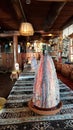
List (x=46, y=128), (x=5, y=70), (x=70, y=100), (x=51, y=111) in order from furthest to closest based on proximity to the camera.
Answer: (x=5, y=70) → (x=70, y=100) → (x=51, y=111) → (x=46, y=128)

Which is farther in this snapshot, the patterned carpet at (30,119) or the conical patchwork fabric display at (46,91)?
the conical patchwork fabric display at (46,91)

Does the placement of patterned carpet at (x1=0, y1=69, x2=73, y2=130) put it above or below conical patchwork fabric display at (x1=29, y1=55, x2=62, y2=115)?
below

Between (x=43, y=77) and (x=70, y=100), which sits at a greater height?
(x=43, y=77)

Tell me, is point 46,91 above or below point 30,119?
above

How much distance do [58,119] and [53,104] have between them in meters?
0.11

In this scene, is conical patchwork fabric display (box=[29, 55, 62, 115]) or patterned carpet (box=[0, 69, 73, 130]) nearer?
patterned carpet (box=[0, 69, 73, 130])

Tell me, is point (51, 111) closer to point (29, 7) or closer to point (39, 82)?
point (39, 82)

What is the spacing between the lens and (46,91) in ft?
3.34

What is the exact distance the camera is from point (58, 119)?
3.14ft

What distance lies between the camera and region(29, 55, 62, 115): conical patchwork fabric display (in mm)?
1012

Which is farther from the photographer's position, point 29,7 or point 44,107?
→ point 29,7

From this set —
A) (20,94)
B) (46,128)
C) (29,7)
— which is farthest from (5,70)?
(46,128)

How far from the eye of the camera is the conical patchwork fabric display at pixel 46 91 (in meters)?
1.01

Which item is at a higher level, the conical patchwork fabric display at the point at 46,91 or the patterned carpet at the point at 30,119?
the conical patchwork fabric display at the point at 46,91
